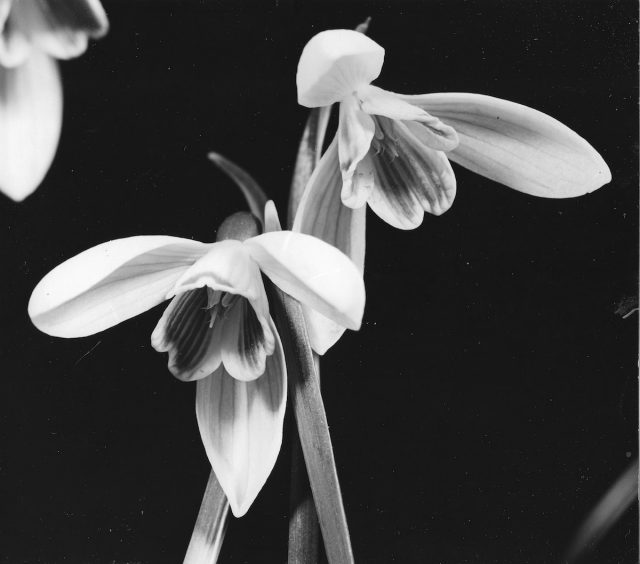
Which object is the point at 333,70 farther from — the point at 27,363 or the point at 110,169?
the point at 27,363

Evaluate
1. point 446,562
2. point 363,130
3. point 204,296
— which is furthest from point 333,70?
point 446,562

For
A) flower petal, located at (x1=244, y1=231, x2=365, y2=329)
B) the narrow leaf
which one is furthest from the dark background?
flower petal, located at (x1=244, y1=231, x2=365, y2=329)

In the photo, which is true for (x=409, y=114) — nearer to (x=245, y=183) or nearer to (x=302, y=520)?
(x=245, y=183)

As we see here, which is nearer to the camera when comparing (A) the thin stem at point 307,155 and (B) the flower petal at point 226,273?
(B) the flower petal at point 226,273

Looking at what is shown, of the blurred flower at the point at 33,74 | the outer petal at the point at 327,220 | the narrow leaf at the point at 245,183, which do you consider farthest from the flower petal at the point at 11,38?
the outer petal at the point at 327,220

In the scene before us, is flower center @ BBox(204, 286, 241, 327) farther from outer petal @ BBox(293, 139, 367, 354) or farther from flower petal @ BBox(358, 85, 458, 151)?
flower petal @ BBox(358, 85, 458, 151)

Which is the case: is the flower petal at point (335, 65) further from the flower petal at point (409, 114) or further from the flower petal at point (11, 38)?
the flower petal at point (11, 38)

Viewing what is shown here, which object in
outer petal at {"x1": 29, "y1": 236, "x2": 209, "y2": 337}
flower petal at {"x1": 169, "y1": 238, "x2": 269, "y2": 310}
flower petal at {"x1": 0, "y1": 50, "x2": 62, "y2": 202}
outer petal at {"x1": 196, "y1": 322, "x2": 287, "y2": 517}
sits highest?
flower petal at {"x1": 0, "y1": 50, "x2": 62, "y2": 202}
